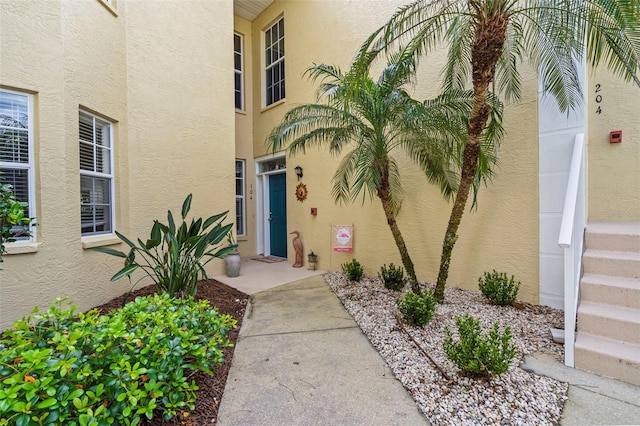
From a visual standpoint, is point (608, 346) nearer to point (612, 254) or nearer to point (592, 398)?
point (592, 398)

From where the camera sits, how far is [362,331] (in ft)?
11.8

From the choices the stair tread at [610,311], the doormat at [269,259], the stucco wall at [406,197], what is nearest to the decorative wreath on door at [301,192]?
the stucco wall at [406,197]

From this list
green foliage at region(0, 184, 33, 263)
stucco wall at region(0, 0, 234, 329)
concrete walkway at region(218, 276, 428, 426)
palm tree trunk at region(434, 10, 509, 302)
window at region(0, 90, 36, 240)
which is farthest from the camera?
stucco wall at region(0, 0, 234, 329)

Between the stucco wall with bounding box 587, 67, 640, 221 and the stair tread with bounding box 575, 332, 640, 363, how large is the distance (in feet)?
6.60

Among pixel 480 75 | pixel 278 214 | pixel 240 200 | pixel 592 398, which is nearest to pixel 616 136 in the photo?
pixel 480 75

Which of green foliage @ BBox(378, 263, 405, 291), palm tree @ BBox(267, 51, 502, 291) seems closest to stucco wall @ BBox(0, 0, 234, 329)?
palm tree @ BBox(267, 51, 502, 291)

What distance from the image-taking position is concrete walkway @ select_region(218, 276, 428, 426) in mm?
2205

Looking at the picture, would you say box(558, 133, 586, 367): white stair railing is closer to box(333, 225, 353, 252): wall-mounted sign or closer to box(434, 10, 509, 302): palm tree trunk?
box(434, 10, 509, 302): palm tree trunk

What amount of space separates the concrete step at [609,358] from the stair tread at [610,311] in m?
0.21

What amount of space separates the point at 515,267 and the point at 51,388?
5.08m

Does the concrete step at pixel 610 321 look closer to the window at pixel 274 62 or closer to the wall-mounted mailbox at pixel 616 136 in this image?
the wall-mounted mailbox at pixel 616 136

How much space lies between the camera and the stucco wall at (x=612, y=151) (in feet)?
12.5

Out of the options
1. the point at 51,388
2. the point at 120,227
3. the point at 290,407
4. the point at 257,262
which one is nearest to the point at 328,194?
the point at 257,262

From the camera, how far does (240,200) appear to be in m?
8.74
